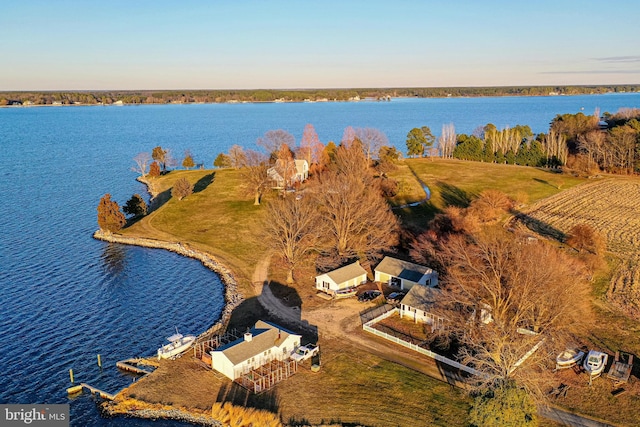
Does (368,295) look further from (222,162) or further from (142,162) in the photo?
(142,162)

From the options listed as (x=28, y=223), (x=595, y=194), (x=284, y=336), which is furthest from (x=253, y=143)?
(x=284, y=336)

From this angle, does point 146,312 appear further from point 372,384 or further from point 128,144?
point 128,144

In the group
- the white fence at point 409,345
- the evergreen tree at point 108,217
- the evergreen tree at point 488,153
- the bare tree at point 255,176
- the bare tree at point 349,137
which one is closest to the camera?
the white fence at point 409,345

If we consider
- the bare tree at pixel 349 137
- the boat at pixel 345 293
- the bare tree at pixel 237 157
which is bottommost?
the boat at pixel 345 293

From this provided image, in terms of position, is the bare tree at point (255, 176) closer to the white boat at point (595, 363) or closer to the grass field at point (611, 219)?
the grass field at point (611, 219)

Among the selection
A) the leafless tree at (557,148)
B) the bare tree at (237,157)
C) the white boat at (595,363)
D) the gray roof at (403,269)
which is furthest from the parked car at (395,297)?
the leafless tree at (557,148)
